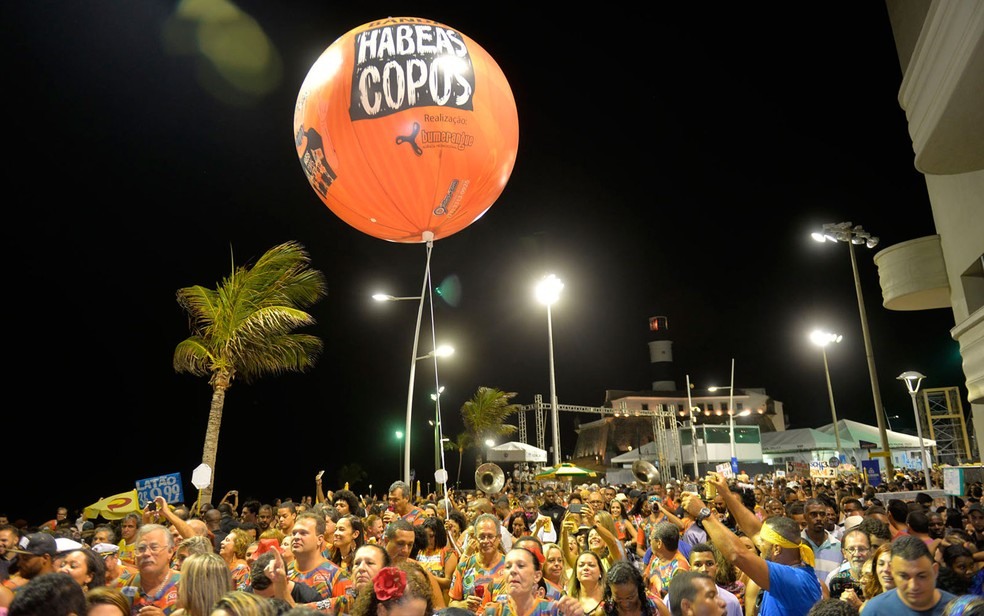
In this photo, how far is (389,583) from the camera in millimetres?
3338

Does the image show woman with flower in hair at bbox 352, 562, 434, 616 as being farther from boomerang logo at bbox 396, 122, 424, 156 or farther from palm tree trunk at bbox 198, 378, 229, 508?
palm tree trunk at bbox 198, 378, 229, 508

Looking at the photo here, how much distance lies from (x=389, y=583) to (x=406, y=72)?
5.40m

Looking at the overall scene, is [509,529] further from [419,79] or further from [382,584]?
[382,584]

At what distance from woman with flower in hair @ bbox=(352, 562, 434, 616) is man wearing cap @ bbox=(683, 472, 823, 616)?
6.62 ft

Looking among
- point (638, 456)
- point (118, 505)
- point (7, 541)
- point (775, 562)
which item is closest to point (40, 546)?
point (7, 541)

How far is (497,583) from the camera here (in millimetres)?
6082

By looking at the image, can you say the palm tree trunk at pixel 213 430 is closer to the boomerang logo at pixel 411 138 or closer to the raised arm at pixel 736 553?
the boomerang logo at pixel 411 138

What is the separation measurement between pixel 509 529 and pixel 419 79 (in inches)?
289


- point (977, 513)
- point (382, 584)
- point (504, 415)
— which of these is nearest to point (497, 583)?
point (382, 584)

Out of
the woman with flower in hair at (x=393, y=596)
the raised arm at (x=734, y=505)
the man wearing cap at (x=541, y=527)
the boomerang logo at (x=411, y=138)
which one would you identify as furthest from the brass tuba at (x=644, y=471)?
the woman with flower in hair at (x=393, y=596)

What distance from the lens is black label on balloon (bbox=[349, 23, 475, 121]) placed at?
→ 22.8 ft

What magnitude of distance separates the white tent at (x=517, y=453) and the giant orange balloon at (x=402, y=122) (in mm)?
33053

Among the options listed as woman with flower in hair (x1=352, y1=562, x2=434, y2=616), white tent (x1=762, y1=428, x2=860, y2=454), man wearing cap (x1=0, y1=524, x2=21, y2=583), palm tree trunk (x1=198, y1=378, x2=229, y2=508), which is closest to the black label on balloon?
woman with flower in hair (x1=352, y1=562, x2=434, y2=616)

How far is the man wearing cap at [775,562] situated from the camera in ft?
14.6
